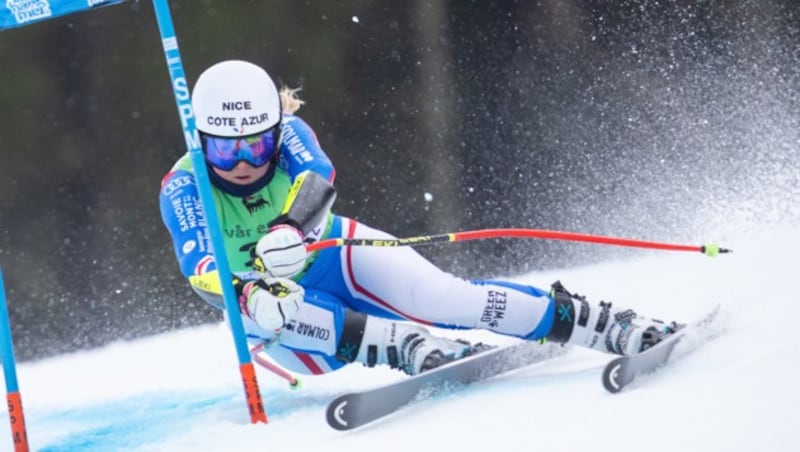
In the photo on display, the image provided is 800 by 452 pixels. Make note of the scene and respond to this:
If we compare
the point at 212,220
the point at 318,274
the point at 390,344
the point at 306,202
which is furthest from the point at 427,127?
the point at 212,220

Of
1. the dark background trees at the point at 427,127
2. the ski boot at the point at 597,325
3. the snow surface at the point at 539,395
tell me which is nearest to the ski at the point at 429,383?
the snow surface at the point at 539,395

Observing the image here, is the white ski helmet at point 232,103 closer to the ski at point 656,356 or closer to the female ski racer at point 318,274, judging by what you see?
the female ski racer at point 318,274

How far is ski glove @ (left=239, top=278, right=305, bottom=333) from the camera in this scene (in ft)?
10.9

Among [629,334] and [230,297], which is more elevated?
[230,297]

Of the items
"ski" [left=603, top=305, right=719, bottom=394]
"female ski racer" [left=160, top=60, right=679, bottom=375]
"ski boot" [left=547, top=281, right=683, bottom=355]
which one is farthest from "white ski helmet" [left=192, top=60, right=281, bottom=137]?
"ski" [left=603, top=305, right=719, bottom=394]

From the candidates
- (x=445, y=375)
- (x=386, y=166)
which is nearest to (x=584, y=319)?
(x=445, y=375)

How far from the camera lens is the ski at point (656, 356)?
121 inches

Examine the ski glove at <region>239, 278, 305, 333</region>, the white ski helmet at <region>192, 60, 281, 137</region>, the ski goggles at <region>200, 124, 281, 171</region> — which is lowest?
the ski glove at <region>239, 278, 305, 333</region>

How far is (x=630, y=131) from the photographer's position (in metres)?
7.66

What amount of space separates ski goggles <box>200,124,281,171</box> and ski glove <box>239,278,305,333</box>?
0.64 m

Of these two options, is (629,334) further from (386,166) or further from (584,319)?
(386,166)

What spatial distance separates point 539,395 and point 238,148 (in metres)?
1.33

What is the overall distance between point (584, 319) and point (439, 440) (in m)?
1.11

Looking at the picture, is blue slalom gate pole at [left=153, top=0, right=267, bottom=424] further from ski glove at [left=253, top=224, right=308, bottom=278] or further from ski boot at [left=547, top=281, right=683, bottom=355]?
ski boot at [left=547, top=281, right=683, bottom=355]
